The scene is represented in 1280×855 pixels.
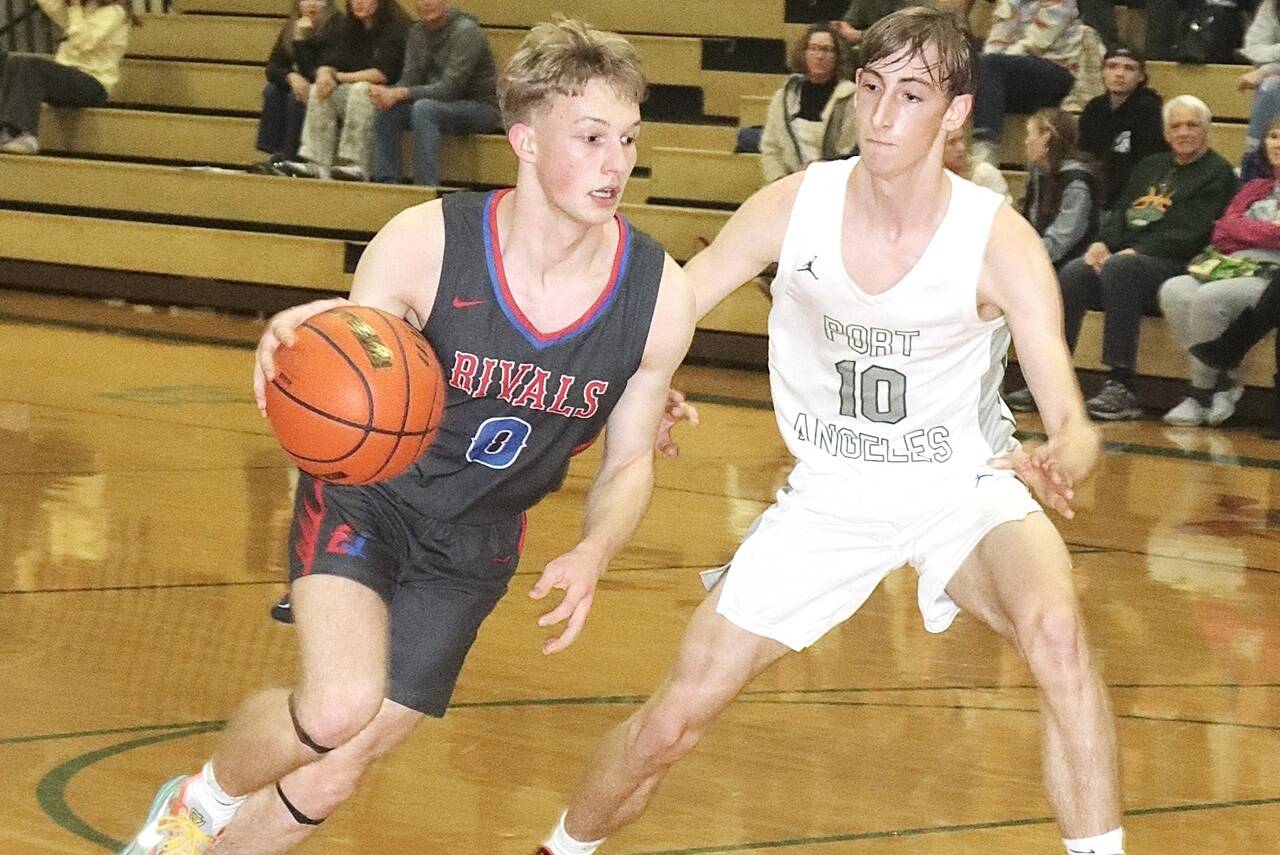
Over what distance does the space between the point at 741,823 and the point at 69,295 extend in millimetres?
10651

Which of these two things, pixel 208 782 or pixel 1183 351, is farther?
pixel 1183 351

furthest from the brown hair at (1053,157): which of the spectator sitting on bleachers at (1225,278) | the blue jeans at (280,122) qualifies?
the blue jeans at (280,122)

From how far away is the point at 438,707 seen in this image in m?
3.55

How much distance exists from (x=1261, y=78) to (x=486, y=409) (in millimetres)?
7381

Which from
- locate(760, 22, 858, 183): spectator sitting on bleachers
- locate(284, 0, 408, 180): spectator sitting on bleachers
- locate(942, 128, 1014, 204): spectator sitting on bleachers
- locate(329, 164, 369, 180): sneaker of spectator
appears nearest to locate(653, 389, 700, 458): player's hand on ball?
locate(942, 128, 1014, 204): spectator sitting on bleachers

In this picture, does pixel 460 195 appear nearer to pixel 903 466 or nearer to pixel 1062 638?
pixel 903 466

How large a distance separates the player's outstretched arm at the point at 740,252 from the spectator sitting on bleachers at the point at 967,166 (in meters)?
5.06

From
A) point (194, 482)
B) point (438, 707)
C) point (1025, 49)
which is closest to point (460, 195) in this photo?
point (438, 707)

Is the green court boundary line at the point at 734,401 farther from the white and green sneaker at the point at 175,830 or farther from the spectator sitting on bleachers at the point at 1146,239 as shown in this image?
the white and green sneaker at the point at 175,830

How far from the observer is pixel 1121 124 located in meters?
10.1

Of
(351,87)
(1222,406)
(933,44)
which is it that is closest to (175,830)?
(933,44)

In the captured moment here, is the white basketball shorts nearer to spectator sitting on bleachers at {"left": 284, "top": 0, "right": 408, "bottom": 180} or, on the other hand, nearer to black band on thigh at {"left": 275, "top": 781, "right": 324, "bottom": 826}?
black band on thigh at {"left": 275, "top": 781, "right": 324, "bottom": 826}

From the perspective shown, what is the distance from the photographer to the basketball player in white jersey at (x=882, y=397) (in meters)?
3.72

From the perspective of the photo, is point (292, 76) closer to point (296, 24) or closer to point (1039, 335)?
point (296, 24)
